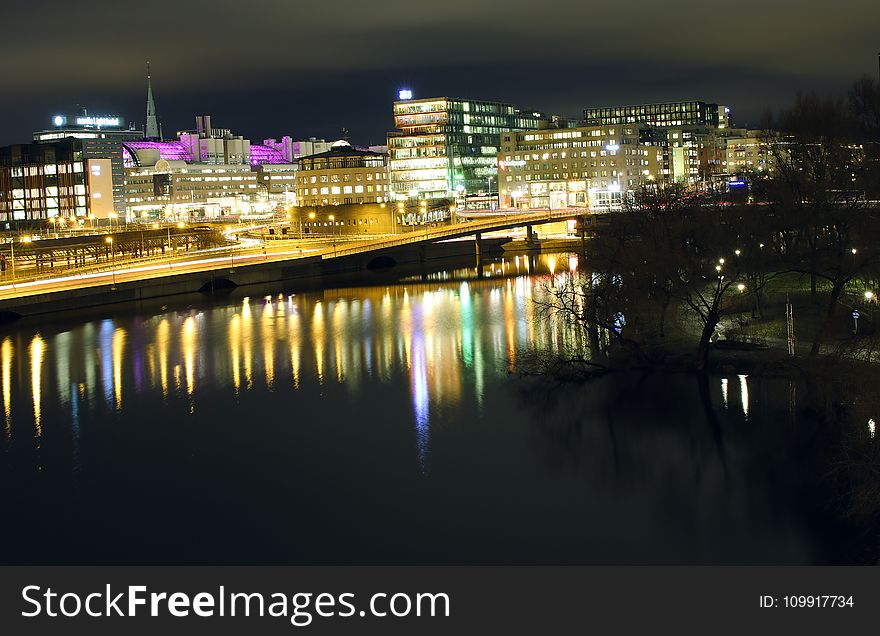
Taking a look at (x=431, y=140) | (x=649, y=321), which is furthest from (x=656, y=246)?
(x=431, y=140)

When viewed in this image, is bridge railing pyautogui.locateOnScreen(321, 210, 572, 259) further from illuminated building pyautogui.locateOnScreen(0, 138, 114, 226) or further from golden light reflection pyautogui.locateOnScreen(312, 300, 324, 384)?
illuminated building pyautogui.locateOnScreen(0, 138, 114, 226)

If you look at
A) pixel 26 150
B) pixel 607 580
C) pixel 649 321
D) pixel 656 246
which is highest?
pixel 26 150

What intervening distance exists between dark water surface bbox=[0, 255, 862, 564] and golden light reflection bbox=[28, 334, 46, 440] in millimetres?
161

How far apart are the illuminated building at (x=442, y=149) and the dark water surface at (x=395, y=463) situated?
86.6 metres

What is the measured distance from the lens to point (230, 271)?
5303cm

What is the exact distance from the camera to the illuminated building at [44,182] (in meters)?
106

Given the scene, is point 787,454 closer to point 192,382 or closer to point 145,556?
point 145,556

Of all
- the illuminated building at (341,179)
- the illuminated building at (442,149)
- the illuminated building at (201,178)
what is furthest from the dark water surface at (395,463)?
the illuminated building at (201,178)

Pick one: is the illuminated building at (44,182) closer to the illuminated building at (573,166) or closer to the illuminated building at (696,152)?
the illuminated building at (573,166)

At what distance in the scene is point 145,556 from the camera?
15.8 meters

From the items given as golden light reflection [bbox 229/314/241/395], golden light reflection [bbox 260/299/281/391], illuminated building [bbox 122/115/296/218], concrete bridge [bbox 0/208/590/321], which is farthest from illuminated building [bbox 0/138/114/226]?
golden light reflection [bbox 229/314/241/395]

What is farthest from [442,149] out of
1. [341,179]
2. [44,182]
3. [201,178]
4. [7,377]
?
[7,377]

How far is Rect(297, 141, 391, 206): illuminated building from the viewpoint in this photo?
104 m

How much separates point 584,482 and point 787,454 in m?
3.81
